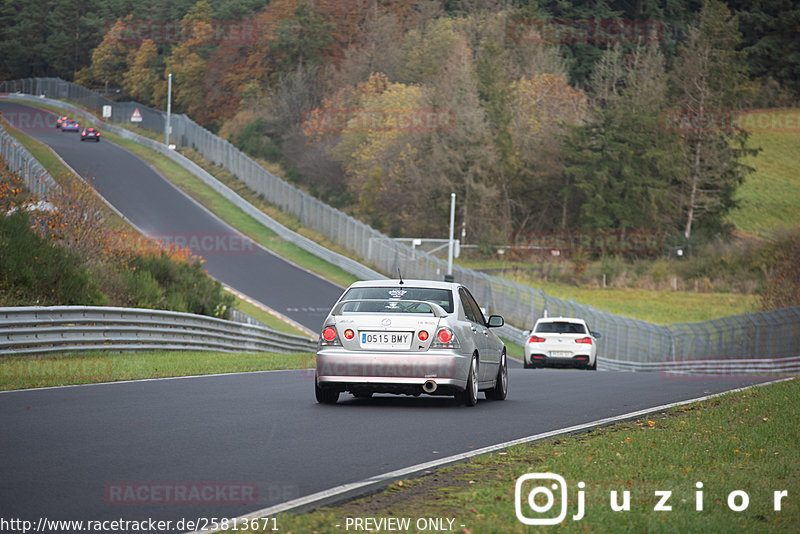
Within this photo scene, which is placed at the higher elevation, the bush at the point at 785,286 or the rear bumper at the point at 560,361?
the bush at the point at 785,286

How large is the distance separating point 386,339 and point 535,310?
3605 centimetres

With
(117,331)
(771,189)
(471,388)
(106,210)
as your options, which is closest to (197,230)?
(106,210)

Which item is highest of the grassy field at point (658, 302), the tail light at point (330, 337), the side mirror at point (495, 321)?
the side mirror at point (495, 321)

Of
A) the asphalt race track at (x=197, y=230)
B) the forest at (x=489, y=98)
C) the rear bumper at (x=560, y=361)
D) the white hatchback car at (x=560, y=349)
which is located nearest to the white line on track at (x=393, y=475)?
the white hatchback car at (x=560, y=349)

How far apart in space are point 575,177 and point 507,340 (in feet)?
127

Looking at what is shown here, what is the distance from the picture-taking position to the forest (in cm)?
8494

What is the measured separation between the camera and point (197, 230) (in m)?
60.8

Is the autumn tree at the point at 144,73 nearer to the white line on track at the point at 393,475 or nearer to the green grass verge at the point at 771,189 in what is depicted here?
the green grass verge at the point at 771,189

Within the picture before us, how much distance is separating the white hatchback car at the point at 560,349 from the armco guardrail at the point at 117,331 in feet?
24.5

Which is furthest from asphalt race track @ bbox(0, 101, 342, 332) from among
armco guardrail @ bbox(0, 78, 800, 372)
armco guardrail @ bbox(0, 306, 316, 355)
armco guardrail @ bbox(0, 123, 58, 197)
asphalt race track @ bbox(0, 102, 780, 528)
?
asphalt race track @ bbox(0, 102, 780, 528)

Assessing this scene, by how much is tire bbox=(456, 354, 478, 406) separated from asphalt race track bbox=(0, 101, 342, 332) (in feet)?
83.6

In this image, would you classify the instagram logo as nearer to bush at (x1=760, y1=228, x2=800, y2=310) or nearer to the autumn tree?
bush at (x1=760, y1=228, x2=800, y2=310)

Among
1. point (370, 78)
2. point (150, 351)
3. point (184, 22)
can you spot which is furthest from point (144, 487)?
point (184, 22)

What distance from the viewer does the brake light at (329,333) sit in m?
13.8
